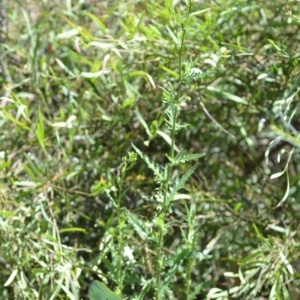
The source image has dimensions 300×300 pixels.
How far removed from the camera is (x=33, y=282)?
2.91 feet

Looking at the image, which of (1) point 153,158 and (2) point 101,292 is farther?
(1) point 153,158

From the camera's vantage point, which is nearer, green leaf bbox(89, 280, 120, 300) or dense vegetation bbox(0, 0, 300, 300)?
green leaf bbox(89, 280, 120, 300)

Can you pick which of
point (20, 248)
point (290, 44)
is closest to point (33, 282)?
point (20, 248)

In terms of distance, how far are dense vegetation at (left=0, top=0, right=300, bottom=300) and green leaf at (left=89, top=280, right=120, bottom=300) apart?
6.2 inches

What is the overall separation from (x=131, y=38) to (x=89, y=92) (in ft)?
0.40

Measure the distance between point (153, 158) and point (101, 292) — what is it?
1.32ft

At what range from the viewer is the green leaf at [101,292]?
→ 0.66m

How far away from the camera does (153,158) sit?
1.04 meters

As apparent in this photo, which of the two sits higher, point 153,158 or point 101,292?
point 101,292

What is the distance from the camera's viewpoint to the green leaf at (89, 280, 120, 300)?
2.15 ft

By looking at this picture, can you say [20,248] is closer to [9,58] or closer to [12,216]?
[12,216]

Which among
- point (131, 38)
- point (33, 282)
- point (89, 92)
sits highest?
point (131, 38)

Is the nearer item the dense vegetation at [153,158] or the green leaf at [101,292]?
the green leaf at [101,292]

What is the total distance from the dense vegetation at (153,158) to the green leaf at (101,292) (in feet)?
0.52
